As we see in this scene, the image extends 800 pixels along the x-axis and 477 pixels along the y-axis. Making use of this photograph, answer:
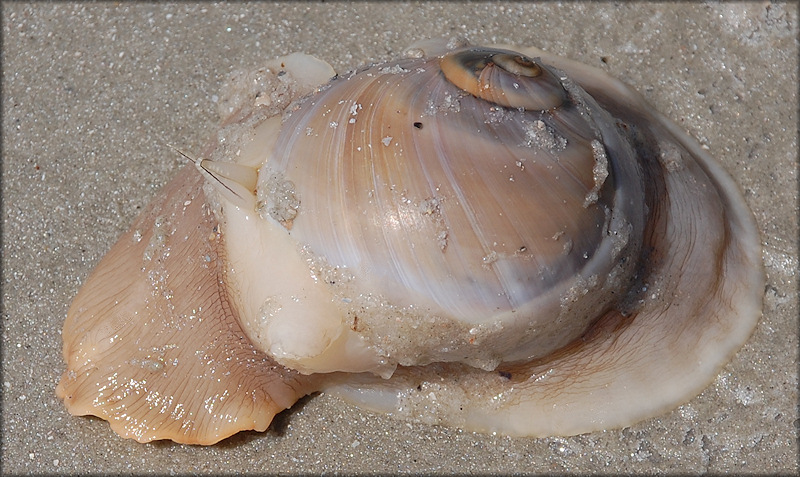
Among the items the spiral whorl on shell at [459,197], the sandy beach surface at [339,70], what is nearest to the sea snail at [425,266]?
the spiral whorl on shell at [459,197]

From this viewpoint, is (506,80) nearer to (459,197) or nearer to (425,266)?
(459,197)

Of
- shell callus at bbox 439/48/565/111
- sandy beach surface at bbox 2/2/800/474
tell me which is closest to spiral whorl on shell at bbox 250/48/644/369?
shell callus at bbox 439/48/565/111

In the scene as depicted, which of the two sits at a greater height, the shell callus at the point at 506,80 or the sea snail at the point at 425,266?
the shell callus at the point at 506,80

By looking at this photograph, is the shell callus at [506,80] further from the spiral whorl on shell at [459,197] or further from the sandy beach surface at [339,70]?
the sandy beach surface at [339,70]

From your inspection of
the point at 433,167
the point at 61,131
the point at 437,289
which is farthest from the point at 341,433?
the point at 61,131

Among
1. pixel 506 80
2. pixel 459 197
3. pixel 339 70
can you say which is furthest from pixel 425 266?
pixel 339 70

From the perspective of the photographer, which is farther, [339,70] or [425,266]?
[339,70]
